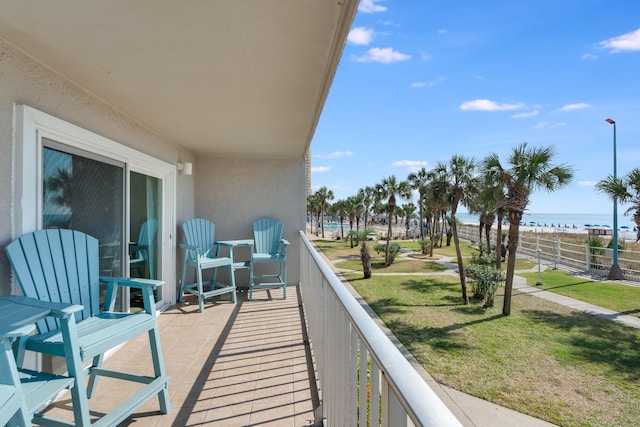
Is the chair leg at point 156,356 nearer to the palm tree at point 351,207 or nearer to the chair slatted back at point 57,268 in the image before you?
the chair slatted back at point 57,268

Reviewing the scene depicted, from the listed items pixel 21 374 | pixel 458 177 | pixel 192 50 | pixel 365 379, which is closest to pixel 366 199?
pixel 458 177

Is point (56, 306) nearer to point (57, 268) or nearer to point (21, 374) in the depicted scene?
point (21, 374)

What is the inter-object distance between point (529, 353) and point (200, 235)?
5.83 meters

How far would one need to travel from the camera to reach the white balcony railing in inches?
21.3

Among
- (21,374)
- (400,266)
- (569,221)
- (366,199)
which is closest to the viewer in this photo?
(21,374)

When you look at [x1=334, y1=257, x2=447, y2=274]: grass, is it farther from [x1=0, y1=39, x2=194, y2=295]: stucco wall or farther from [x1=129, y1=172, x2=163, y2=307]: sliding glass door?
[x1=0, y1=39, x2=194, y2=295]: stucco wall

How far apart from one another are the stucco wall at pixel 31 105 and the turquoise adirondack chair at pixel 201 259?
1.47 meters

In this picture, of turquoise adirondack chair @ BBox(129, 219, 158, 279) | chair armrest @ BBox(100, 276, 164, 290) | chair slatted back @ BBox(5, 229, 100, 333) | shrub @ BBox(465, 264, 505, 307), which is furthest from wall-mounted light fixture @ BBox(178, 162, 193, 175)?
shrub @ BBox(465, 264, 505, 307)

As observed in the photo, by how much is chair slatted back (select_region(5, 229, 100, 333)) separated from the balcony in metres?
0.64

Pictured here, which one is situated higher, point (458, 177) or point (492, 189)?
point (458, 177)

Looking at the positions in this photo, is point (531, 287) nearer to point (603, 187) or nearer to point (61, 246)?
point (603, 187)

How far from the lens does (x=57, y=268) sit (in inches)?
73.5

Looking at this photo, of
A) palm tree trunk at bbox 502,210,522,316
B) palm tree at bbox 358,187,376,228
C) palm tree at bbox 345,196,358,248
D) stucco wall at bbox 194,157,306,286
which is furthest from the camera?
Answer: palm tree at bbox 345,196,358,248

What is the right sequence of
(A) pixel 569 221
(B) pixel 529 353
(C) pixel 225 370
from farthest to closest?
(A) pixel 569 221 → (B) pixel 529 353 → (C) pixel 225 370
